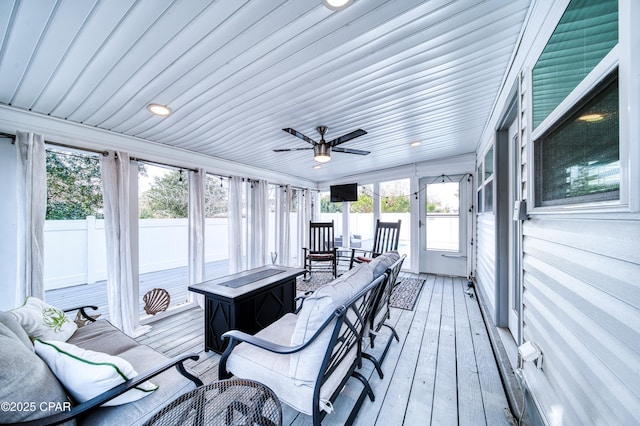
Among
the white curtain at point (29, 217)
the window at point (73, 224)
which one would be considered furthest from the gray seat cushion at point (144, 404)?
the window at point (73, 224)

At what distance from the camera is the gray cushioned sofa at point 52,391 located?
0.81 metres

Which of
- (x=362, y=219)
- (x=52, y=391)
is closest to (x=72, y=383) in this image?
(x=52, y=391)

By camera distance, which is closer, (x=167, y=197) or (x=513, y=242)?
(x=513, y=242)

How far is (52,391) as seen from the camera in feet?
3.02

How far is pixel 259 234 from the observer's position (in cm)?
441

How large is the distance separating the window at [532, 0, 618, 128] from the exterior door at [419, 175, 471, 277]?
369cm

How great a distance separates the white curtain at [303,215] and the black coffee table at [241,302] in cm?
303

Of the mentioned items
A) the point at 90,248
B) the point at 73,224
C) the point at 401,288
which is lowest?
the point at 401,288

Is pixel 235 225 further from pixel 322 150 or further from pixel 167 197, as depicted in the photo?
pixel 322 150

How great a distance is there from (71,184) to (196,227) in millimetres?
1831

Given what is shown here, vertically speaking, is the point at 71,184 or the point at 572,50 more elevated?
the point at 572,50

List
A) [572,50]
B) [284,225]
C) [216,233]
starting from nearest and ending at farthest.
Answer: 1. [572,50]
2. [284,225]
3. [216,233]

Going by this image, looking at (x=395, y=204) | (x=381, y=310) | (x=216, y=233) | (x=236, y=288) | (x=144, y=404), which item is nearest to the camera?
(x=144, y=404)

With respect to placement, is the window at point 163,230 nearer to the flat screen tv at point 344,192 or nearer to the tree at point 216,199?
the tree at point 216,199
